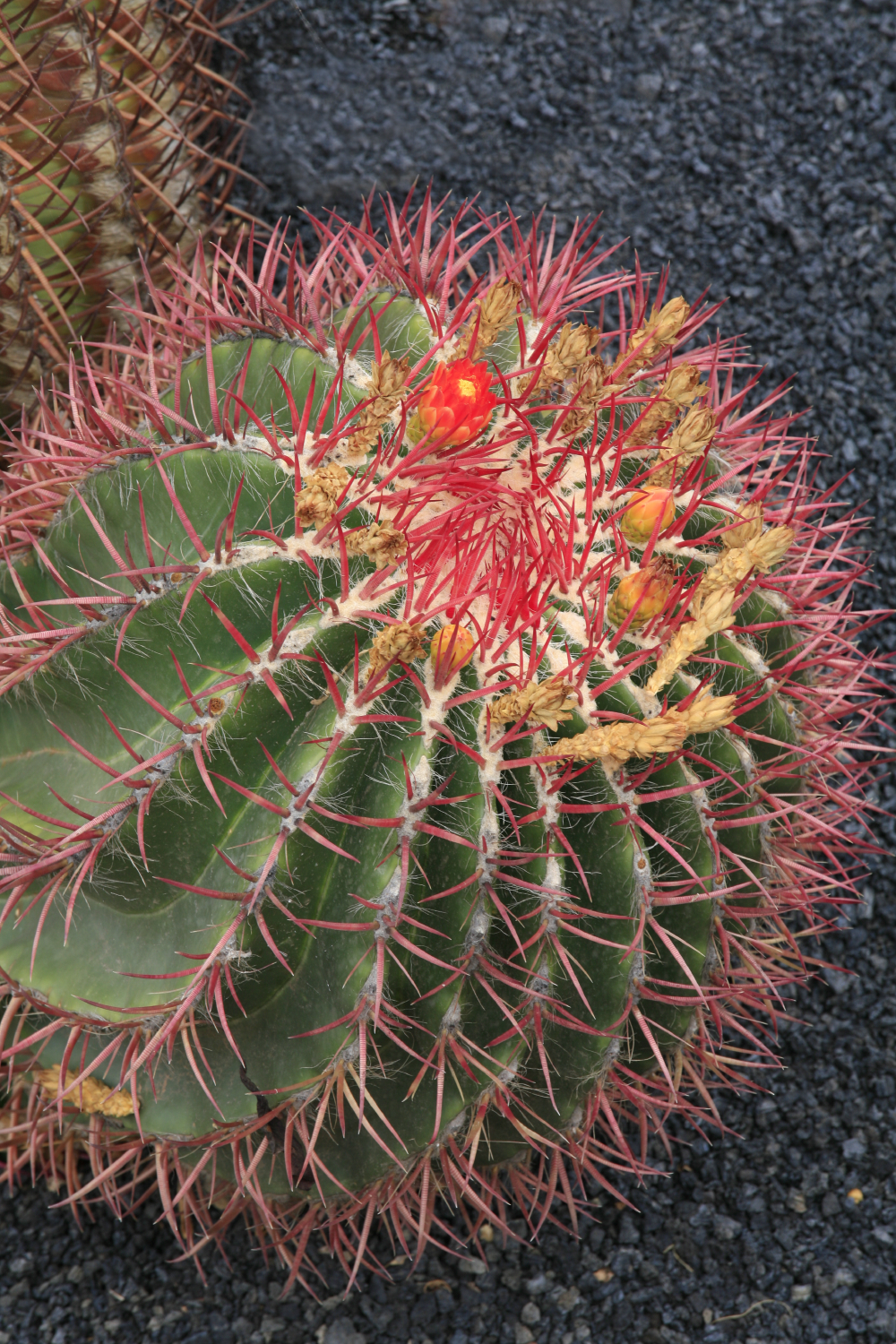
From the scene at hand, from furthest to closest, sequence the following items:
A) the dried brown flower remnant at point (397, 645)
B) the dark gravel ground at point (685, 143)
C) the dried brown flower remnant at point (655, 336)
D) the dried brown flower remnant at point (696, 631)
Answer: the dark gravel ground at point (685, 143), the dried brown flower remnant at point (655, 336), the dried brown flower remnant at point (696, 631), the dried brown flower remnant at point (397, 645)

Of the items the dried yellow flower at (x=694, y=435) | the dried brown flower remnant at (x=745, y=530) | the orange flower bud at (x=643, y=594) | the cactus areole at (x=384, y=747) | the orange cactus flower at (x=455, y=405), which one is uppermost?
the dried yellow flower at (x=694, y=435)

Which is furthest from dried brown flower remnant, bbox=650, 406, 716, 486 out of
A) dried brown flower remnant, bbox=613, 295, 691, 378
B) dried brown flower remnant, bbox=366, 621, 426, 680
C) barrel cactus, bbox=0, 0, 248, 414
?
barrel cactus, bbox=0, 0, 248, 414

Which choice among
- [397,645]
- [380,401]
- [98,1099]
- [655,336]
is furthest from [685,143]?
[98,1099]

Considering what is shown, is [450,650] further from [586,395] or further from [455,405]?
[586,395]

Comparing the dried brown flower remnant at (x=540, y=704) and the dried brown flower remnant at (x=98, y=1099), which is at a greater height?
the dried brown flower remnant at (x=540, y=704)

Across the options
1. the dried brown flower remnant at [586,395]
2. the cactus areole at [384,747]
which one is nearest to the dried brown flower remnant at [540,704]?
the cactus areole at [384,747]

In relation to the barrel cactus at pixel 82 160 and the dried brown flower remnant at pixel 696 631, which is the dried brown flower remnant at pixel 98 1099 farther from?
the barrel cactus at pixel 82 160

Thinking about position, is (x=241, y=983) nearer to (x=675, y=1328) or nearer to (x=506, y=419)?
(x=506, y=419)

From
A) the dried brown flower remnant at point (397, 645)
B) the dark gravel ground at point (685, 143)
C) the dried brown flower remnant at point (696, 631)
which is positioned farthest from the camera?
the dark gravel ground at point (685, 143)
